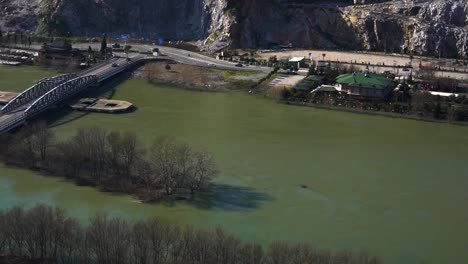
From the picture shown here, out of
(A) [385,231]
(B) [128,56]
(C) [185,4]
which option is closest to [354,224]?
(A) [385,231]

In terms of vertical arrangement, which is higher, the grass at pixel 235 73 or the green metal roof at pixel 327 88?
the grass at pixel 235 73

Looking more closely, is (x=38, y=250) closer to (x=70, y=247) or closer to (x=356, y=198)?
(x=70, y=247)

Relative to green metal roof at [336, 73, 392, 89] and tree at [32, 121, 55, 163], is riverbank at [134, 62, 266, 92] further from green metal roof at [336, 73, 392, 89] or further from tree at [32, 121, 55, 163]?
tree at [32, 121, 55, 163]

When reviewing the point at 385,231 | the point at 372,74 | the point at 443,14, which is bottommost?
the point at 385,231

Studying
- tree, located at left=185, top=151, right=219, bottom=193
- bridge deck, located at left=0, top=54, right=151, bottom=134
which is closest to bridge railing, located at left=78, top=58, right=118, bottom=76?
bridge deck, located at left=0, top=54, right=151, bottom=134

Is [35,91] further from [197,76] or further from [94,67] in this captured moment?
[197,76]

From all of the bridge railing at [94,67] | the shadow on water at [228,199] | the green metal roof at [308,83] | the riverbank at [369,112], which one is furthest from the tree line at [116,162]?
the bridge railing at [94,67]

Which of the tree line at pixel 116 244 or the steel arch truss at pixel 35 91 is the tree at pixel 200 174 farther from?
the steel arch truss at pixel 35 91
